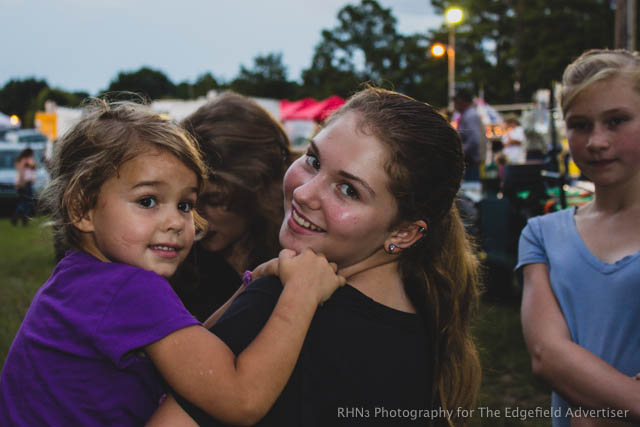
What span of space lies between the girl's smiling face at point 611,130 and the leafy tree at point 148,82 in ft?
372

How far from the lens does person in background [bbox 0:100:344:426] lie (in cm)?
135

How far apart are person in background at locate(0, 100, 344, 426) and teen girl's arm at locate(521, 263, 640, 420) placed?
85 centimetres

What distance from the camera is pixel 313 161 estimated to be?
1.67 meters

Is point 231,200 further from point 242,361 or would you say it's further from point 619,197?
point 619,197

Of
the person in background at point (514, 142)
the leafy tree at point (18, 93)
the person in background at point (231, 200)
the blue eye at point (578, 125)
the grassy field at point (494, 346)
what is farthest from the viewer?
the leafy tree at point (18, 93)

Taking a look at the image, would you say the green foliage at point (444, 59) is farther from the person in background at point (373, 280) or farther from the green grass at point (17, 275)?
the green grass at point (17, 275)

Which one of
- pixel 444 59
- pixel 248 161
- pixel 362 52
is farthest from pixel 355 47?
pixel 248 161

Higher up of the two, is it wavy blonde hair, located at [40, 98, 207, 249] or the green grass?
wavy blonde hair, located at [40, 98, 207, 249]

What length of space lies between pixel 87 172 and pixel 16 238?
13.2 metres

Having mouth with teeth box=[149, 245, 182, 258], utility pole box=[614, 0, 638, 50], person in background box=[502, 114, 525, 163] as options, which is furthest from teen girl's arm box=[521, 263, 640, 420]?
person in background box=[502, 114, 525, 163]

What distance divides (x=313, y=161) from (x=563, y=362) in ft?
3.44

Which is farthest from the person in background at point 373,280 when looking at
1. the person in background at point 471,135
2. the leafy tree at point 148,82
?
the leafy tree at point 148,82

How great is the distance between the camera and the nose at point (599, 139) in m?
1.97

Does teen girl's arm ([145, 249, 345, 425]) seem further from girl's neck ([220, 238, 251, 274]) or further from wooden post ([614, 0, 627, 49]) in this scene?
wooden post ([614, 0, 627, 49])
